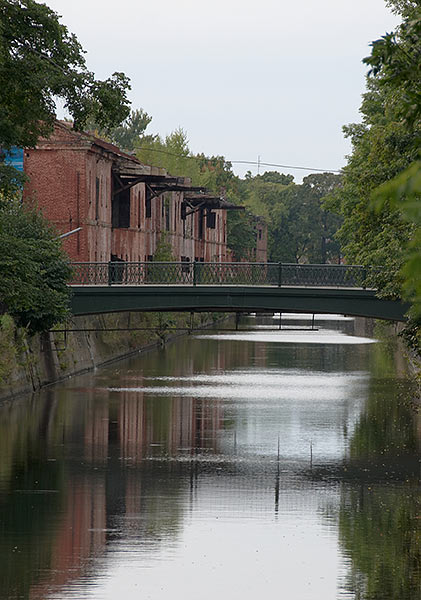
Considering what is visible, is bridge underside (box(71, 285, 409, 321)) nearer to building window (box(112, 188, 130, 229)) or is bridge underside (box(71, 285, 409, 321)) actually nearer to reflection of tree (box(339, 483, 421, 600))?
reflection of tree (box(339, 483, 421, 600))

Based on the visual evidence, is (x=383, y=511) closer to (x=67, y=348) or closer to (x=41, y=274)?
(x=41, y=274)

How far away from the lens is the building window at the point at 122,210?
A: 240 ft

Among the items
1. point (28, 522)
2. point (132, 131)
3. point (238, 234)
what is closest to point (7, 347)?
point (28, 522)

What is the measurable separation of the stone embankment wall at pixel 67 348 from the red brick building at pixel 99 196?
422 cm

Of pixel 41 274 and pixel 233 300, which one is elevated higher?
pixel 41 274

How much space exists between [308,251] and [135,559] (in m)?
154

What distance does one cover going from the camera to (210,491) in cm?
2995

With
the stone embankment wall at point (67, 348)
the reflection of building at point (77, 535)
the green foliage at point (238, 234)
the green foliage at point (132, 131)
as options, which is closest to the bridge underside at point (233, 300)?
the stone embankment wall at point (67, 348)

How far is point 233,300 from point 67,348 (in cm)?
1395

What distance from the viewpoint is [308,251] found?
175m

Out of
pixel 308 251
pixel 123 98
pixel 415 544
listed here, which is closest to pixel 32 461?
pixel 123 98

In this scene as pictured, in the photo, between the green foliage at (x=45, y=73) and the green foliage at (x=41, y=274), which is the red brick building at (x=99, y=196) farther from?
the green foliage at (x=45, y=73)

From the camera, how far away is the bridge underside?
4600 centimetres

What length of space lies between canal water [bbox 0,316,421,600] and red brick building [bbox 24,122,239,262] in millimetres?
10455
